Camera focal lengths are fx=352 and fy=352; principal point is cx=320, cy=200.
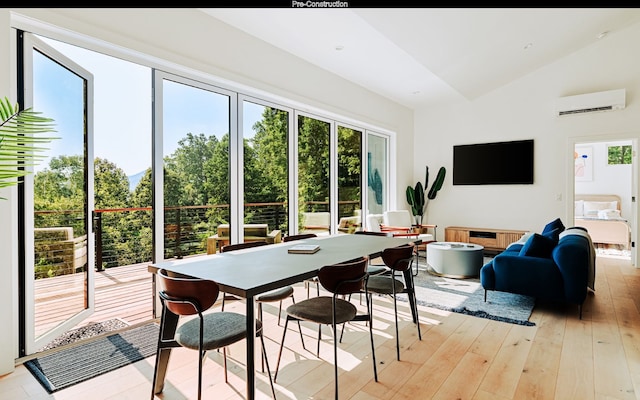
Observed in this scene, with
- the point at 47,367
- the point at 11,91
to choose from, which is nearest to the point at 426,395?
the point at 47,367

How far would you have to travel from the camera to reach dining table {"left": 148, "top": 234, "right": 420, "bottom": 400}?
5.50 ft

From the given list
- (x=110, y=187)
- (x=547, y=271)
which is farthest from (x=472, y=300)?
(x=110, y=187)

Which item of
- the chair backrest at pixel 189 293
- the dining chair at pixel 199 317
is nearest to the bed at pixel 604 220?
the dining chair at pixel 199 317

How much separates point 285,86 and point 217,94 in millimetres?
908

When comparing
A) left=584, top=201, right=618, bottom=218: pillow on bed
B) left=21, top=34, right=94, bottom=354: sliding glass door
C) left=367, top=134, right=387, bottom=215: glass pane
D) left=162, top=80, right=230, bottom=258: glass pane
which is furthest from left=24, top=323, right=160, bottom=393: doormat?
left=584, top=201, right=618, bottom=218: pillow on bed

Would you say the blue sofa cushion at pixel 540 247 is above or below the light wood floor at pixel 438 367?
above

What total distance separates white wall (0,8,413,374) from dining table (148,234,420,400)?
3.58ft

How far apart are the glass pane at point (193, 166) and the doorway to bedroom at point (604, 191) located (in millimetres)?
7426

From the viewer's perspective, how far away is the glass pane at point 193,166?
11.2ft

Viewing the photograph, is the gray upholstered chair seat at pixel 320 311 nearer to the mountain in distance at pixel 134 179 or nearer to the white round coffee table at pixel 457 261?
the white round coffee table at pixel 457 261

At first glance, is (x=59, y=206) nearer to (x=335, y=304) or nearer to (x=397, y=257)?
(x=335, y=304)

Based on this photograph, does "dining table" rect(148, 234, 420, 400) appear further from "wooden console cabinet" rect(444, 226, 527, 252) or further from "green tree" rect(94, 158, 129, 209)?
"wooden console cabinet" rect(444, 226, 527, 252)

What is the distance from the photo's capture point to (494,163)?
672cm

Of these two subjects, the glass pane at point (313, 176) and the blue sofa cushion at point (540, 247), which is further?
the glass pane at point (313, 176)
